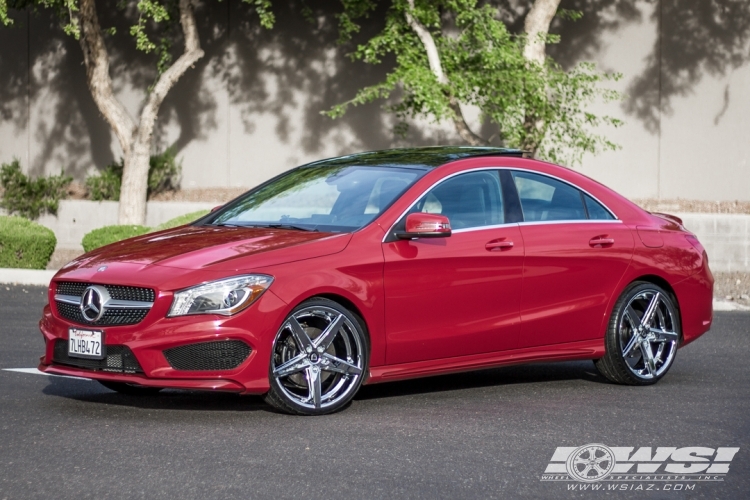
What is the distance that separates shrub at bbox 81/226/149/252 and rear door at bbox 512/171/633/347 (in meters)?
10.4

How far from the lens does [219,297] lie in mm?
7156

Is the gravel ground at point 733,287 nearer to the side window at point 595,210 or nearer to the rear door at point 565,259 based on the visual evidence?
the side window at point 595,210

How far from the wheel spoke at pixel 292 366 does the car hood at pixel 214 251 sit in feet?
1.86

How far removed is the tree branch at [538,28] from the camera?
19656 millimetres

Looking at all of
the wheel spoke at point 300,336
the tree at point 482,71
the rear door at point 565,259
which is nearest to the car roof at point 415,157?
the rear door at point 565,259

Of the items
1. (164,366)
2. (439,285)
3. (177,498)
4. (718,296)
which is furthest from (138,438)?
(718,296)

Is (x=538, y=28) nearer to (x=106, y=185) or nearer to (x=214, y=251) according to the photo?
(x=106, y=185)

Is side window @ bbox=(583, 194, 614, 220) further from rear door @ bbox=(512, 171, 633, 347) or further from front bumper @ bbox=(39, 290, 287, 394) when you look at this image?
front bumper @ bbox=(39, 290, 287, 394)

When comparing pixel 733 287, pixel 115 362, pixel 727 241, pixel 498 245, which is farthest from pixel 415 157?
pixel 727 241

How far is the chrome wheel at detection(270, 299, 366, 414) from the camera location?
24.3 ft

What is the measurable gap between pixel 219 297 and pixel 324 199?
1472 mm

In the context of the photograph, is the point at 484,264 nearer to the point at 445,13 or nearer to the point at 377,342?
the point at 377,342

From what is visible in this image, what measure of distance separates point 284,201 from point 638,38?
15224 mm

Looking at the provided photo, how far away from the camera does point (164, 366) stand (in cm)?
714
